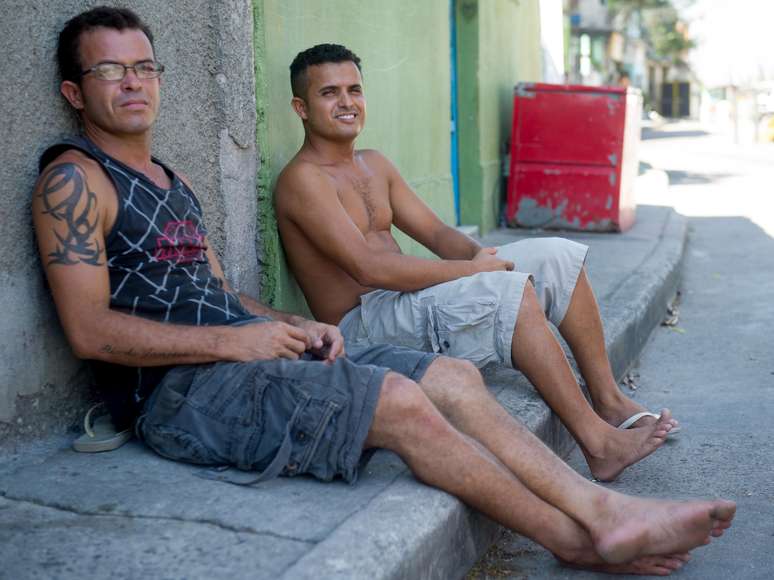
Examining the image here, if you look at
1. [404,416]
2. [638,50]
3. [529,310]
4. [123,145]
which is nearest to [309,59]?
[123,145]

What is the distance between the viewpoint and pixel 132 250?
2.79 meters

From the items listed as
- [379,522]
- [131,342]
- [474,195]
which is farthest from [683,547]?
[474,195]

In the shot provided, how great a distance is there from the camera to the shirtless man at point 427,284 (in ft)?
10.8

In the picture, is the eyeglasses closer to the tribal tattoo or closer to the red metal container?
the tribal tattoo

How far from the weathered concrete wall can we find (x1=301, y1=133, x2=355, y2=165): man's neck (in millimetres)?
215

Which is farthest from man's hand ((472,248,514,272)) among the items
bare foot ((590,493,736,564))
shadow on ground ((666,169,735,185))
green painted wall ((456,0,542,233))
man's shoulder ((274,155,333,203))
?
shadow on ground ((666,169,735,185))

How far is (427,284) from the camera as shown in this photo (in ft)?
11.8

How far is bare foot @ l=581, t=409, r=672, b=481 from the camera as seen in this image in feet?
10.8

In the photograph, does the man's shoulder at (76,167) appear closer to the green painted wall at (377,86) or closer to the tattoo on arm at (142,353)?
the tattoo on arm at (142,353)

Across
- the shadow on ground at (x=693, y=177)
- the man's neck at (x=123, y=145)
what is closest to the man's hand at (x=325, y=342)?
the man's neck at (x=123, y=145)

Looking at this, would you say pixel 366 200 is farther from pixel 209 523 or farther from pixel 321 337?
pixel 209 523

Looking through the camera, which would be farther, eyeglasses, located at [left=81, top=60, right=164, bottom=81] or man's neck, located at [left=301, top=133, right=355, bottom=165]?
man's neck, located at [left=301, top=133, right=355, bottom=165]

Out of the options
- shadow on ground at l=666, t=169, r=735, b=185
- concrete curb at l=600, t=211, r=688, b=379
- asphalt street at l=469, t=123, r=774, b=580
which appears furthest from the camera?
shadow on ground at l=666, t=169, r=735, b=185

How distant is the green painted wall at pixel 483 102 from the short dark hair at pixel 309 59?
4177mm
